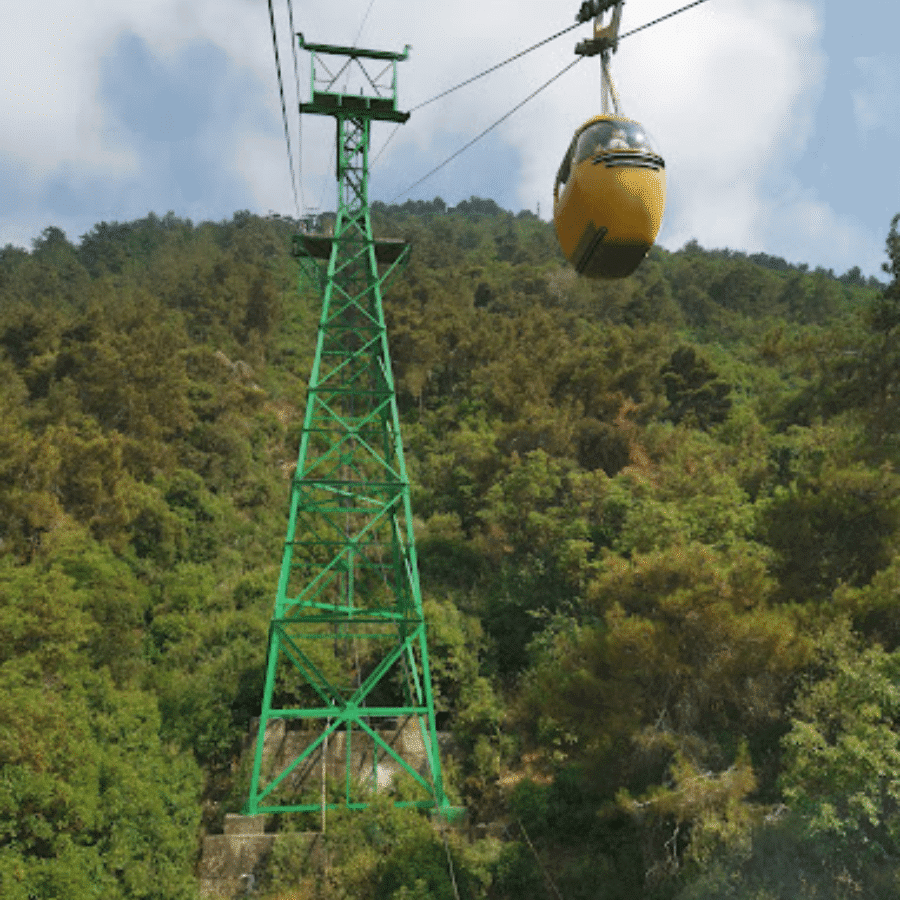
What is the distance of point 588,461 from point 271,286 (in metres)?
20.5

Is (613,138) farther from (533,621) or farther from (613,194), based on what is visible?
(533,621)

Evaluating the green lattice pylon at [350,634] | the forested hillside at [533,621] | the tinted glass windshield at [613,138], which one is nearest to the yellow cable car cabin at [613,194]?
the tinted glass windshield at [613,138]

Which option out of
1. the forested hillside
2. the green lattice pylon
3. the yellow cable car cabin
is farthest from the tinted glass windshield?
the green lattice pylon

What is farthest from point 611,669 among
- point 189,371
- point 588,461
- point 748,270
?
point 748,270

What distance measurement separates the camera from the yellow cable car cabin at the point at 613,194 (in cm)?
499

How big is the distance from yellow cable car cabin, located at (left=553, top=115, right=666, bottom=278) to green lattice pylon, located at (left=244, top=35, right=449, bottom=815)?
22.6 feet

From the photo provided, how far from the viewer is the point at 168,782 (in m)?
11.6

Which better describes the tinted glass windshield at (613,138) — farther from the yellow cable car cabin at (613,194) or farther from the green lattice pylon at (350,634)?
the green lattice pylon at (350,634)

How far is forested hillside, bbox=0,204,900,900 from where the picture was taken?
351 inches

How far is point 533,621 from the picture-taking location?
1570 centimetres

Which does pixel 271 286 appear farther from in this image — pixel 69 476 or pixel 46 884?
pixel 46 884

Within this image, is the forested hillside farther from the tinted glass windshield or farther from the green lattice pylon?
the tinted glass windshield

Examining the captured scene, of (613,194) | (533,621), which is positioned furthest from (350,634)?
(613,194)

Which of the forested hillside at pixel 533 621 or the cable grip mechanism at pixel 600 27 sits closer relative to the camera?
the cable grip mechanism at pixel 600 27
